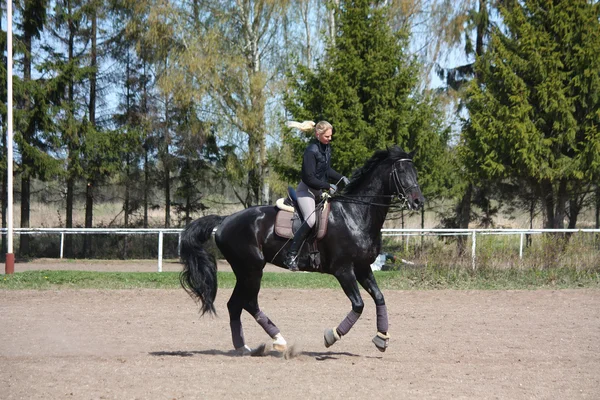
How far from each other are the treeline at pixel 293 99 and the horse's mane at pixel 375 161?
14518 mm

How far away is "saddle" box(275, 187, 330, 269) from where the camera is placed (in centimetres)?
931

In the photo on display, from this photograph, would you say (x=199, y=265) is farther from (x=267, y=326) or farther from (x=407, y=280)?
(x=407, y=280)

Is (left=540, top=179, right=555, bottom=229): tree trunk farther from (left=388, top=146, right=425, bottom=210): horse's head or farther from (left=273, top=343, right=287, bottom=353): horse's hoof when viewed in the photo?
(left=273, top=343, right=287, bottom=353): horse's hoof

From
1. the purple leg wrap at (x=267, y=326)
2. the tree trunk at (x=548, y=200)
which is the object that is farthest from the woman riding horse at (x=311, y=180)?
the tree trunk at (x=548, y=200)

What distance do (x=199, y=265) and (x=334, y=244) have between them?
187 cm

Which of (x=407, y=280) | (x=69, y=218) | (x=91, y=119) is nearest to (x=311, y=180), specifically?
(x=407, y=280)

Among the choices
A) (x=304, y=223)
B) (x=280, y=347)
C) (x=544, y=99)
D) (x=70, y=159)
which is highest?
(x=544, y=99)

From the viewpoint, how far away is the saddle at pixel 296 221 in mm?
9312

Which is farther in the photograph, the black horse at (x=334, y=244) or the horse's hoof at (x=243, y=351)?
the horse's hoof at (x=243, y=351)

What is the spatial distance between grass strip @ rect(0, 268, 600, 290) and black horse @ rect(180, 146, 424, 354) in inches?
295

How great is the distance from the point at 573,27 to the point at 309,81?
9.15 m

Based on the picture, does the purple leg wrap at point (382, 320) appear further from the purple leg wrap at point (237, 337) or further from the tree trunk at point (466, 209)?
the tree trunk at point (466, 209)

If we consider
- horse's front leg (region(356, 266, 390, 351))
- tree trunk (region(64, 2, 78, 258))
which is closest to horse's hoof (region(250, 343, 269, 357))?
horse's front leg (region(356, 266, 390, 351))

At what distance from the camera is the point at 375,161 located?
9.65m
